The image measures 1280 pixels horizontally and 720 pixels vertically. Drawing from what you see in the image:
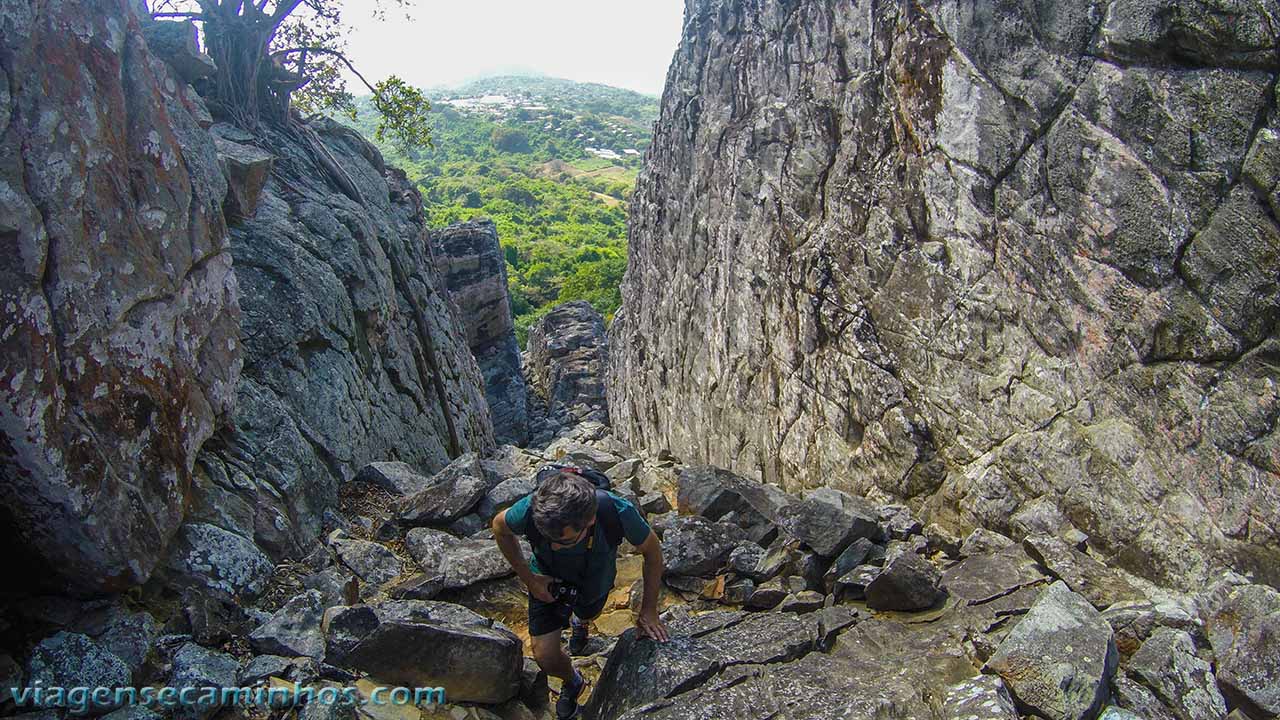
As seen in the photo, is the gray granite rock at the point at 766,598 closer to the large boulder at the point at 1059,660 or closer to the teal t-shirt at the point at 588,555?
the teal t-shirt at the point at 588,555

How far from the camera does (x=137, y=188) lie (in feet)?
22.3

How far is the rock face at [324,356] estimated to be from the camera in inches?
324

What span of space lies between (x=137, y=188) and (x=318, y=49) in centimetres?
1345

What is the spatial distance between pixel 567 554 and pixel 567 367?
3391cm

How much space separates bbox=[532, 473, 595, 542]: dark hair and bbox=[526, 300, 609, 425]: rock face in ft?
97.1

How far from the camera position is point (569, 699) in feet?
19.6

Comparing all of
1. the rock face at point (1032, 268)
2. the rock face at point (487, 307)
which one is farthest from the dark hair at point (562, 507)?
the rock face at point (487, 307)

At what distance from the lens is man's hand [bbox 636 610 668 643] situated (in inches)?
239

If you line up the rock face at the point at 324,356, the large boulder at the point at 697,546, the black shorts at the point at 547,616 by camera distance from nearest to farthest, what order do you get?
1. the black shorts at the point at 547,616
2. the rock face at the point at 324,356
3. the large boulder at the point at 697,546

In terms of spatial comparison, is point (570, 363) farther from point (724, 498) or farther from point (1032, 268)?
point (1032, 268)

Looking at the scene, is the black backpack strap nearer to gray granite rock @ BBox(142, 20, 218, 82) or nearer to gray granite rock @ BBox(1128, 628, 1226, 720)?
gray granite rock @ BBox(1128, 628, 1226, 720)

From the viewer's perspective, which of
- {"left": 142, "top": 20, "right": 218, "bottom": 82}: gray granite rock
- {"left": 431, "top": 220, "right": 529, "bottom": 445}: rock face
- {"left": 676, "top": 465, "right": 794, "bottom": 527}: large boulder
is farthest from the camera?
{"left": 431, "top": 220, "right": 529, "bottom": 445}: rock face

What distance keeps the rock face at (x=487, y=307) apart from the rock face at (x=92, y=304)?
95.7 ft

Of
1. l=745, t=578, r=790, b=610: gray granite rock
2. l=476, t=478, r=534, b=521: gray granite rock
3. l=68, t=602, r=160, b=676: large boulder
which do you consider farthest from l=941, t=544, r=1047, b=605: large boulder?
l=68, t=602, r=160, b=676: large boulder
